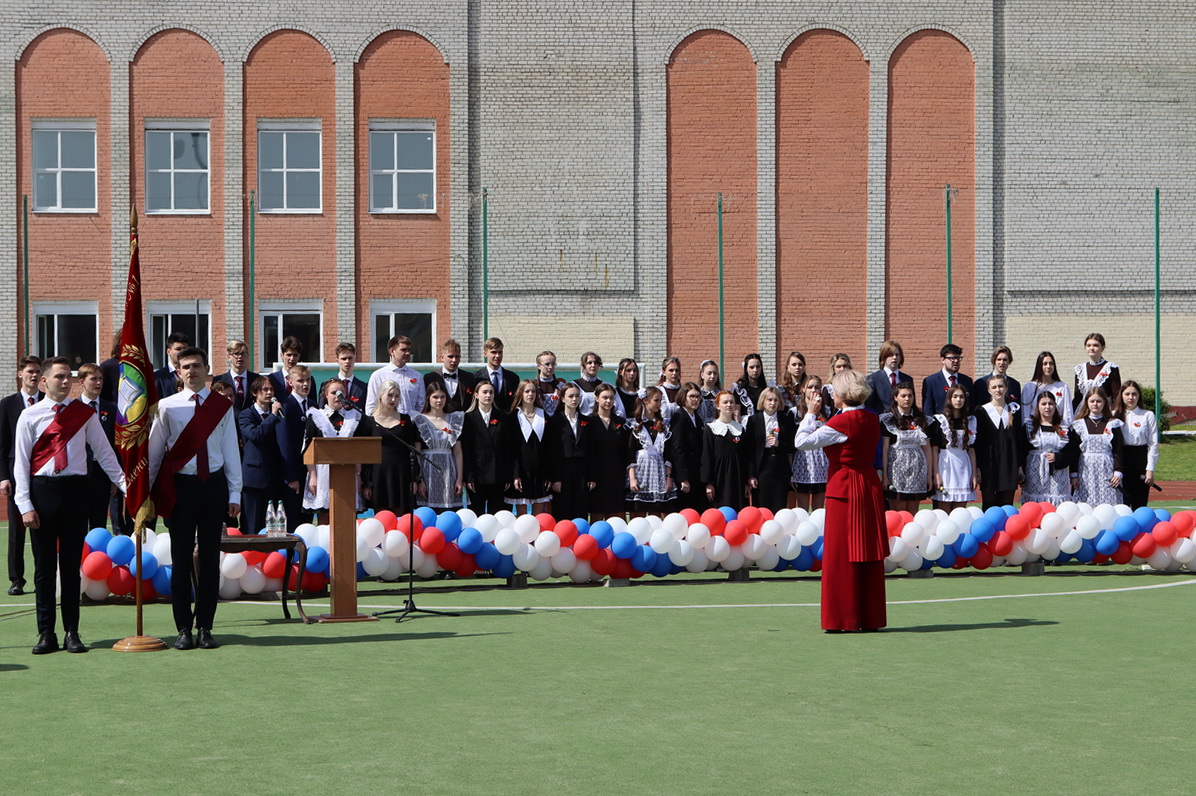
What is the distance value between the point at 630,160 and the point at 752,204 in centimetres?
267

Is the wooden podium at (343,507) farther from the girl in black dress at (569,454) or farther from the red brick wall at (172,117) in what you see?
the red brick wall at (172,117)

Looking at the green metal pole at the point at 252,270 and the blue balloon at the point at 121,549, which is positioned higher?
the green metal pole at the point at 252,270

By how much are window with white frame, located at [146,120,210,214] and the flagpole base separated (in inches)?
872

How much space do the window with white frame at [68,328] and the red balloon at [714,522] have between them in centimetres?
2033

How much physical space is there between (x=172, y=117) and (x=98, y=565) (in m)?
20.5

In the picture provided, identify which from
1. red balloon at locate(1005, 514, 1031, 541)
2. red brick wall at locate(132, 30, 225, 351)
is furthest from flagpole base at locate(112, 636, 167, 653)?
red brick wall at locate(132, 30, 225, 351)

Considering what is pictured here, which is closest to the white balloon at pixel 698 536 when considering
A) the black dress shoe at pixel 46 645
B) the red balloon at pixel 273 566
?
the red balloon at pixel 273 566

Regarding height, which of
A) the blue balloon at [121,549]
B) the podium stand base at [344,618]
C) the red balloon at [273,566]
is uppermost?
the blue balloon at [121,549]

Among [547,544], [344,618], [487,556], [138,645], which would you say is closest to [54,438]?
[138,645]

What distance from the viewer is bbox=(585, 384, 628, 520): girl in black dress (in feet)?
46.0

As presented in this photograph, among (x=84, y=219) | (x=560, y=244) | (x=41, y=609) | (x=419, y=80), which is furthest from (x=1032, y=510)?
(x=84, y=219)

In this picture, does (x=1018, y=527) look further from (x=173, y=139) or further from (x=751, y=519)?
(x=173, y=139)

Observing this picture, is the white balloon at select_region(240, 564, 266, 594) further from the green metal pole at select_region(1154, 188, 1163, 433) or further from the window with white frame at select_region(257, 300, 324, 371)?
the green metal pole at select_region(1154, 188, 1163, 433)

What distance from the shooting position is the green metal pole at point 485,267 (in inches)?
1179
